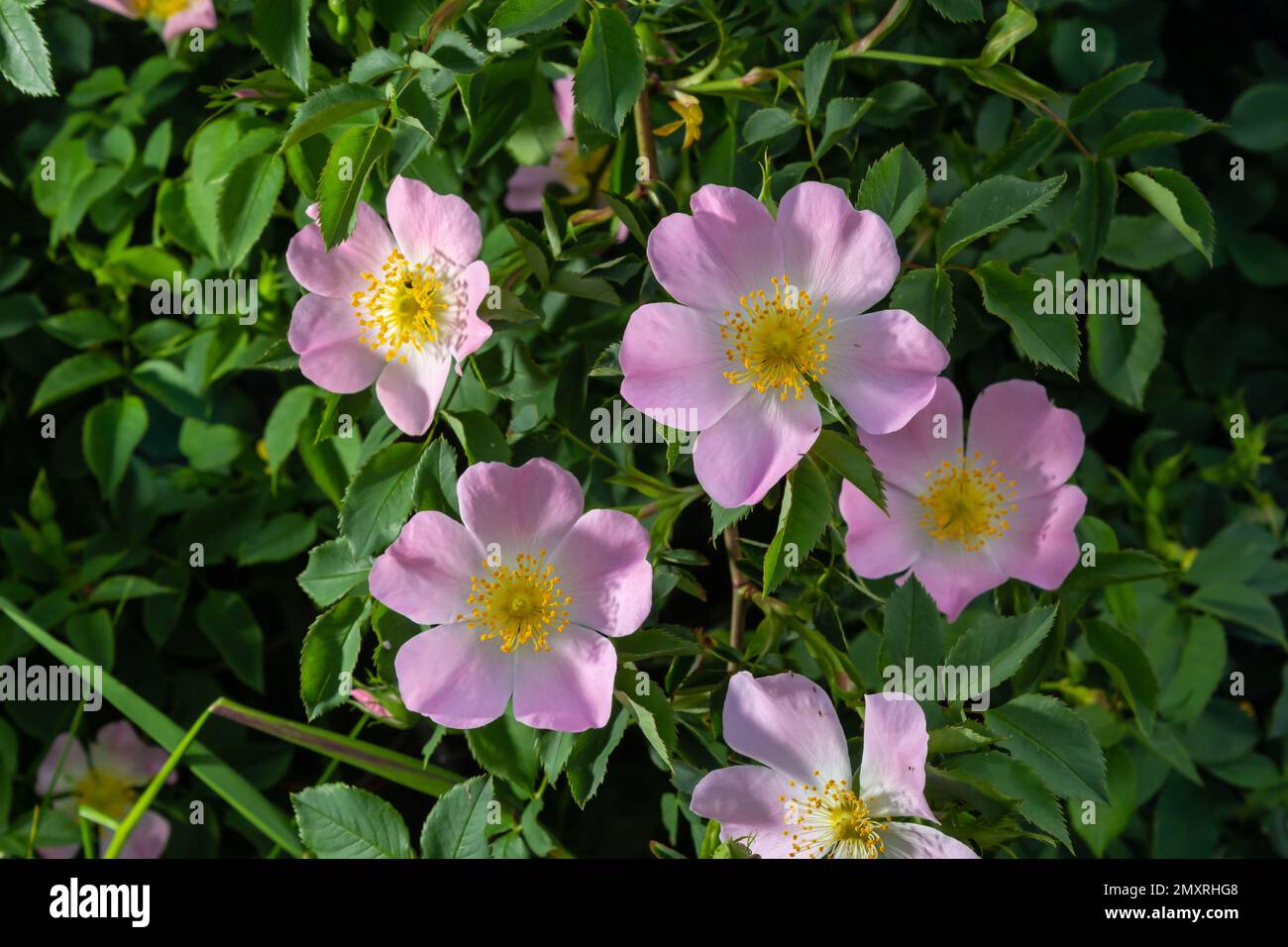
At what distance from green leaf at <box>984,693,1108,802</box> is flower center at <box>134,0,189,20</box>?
46.7 inches

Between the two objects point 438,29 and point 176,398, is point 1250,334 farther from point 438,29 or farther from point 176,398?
point 176,398

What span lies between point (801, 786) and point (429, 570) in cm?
34

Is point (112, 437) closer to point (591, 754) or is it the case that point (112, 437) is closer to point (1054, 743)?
point (591, 754)

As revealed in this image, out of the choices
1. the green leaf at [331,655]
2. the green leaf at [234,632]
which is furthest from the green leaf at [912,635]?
the green leaf at [234,632]

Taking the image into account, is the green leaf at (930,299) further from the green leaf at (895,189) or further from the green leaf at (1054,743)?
the green leaf at (1054,743)

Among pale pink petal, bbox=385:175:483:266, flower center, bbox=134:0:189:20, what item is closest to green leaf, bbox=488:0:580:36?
pale pink petal, bbox=385:175:483:266

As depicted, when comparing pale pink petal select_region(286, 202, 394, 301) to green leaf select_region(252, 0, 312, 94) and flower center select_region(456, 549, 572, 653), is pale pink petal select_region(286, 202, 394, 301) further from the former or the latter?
flower center select_region(456, 549, 572, 653)

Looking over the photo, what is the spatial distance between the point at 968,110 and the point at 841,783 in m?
0.91

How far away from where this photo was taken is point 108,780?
1538 millimetres

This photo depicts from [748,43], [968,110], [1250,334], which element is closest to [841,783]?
[748,43]

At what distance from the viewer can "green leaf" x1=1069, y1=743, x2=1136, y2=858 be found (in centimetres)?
121

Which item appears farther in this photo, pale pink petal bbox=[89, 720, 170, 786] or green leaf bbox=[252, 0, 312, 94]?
pale pink petal bbox=[89, 720, 170, 786]

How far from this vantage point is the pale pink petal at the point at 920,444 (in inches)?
39.8

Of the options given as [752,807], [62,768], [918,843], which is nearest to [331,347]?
[752,807]
